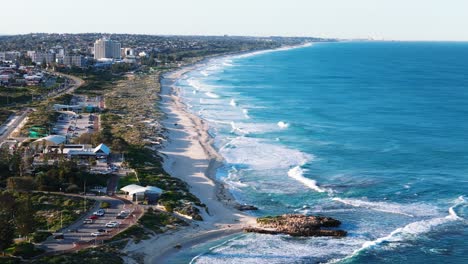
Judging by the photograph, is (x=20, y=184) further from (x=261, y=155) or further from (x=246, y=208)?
(x=261, y=155)

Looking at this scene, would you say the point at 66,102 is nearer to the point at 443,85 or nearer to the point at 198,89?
the point at 198,89

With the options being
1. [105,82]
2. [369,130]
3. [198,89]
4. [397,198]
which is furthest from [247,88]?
[397,198]

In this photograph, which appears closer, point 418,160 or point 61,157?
point 61,157

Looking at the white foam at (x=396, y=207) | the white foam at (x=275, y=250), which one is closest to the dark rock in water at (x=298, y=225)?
the white foam at (x=275, y=250)

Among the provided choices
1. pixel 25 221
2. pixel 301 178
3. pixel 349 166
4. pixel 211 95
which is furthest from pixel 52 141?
pixel 211 95

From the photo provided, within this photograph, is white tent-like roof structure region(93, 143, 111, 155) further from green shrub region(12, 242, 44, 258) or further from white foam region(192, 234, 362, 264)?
green shrub region(12, 242, 44, 258)

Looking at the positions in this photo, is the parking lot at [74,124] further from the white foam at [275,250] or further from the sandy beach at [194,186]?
the white foam at [275,250]
